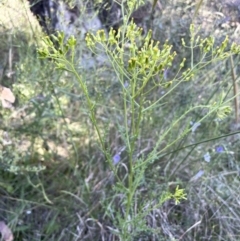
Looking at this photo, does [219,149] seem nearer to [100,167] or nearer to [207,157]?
[207,157]

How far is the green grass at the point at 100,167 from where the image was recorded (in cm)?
185

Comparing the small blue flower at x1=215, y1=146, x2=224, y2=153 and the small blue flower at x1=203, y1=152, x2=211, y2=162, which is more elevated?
the small blue flower at x1=215, y1=146, x2=224, y2=153

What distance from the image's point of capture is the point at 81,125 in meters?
2.32

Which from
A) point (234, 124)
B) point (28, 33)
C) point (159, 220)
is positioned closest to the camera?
point (159, 220)

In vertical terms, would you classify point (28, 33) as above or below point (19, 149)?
above

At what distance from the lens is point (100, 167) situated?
208 cm

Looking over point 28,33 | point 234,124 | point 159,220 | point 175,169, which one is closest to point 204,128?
point 234,124

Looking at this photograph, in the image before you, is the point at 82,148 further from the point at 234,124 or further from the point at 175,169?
the point at 234,124

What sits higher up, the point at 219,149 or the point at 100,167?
the point at 219,149

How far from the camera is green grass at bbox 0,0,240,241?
6.08ft

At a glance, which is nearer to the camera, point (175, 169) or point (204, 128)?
point (175, 169)

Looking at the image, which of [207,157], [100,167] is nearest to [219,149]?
[207,157]

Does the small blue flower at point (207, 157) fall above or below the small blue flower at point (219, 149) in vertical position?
below

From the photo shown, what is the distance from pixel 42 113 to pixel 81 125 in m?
0.26
